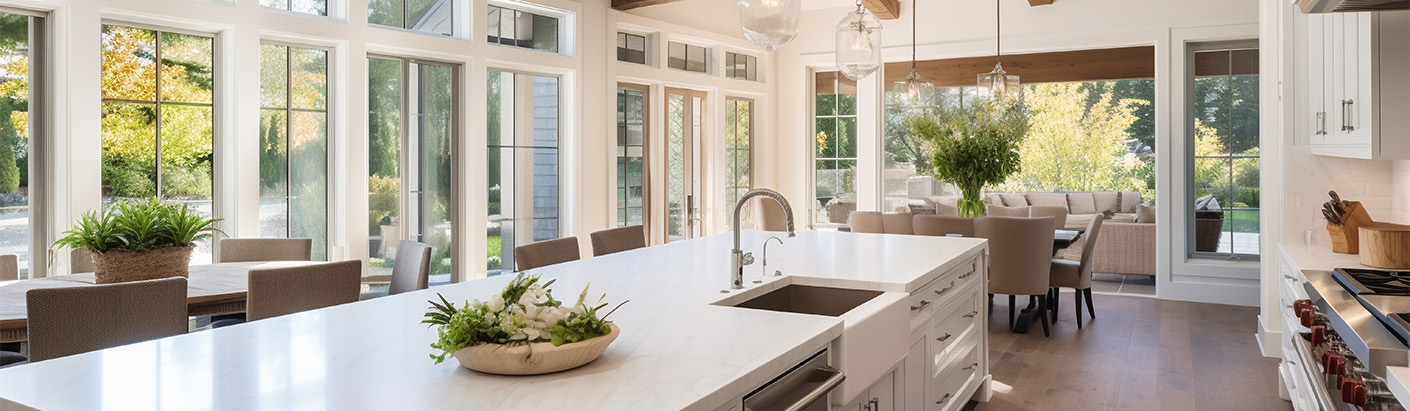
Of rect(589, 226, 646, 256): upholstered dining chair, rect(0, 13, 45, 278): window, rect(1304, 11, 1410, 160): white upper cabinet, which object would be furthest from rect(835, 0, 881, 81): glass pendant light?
rect(0, 13, 45, 278): window

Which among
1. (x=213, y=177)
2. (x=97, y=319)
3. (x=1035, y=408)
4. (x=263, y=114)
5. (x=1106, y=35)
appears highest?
(x=1106, y=35)

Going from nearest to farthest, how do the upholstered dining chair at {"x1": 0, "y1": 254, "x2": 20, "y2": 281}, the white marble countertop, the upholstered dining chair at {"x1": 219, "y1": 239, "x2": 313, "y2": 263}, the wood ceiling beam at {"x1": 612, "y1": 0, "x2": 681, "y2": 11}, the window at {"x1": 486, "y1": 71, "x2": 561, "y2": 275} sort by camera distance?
the white marble countertop
the upholstered dining chair at {"x1": 0, "y1": 254, "x2": 20, "y2": 281}
the upholstered dining chair at {"x1": 219, "y1": 239, "x2": 313, "y2": 263}
the window at {"x1": 486, "y1": 71, "x2": 561, "y2": 275}
the wood ceiling beam at {"x1": 612, "y1": 0, "x2": 681, "y2": 11}

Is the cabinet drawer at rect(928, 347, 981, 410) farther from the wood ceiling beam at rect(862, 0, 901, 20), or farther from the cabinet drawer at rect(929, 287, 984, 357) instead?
the wood ceiling beam at rect(862, 0, 901, 20)

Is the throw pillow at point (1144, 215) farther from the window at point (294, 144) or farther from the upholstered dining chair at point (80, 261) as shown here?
the upholstered dining chair at point (80, 261)

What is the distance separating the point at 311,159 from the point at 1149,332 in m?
5.58

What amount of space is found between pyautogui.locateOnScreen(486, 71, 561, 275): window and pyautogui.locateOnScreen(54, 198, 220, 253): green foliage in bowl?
318 centimetres

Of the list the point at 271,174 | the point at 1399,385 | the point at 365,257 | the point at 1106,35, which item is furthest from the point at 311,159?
the point at 1106,35

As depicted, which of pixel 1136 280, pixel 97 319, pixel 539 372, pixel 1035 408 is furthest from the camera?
pixel 1136 280

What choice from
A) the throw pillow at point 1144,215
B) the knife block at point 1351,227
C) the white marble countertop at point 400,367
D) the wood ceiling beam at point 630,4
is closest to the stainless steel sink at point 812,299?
the white marble countertop at point 400,367

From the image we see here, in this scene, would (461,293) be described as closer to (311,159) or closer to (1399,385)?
(1399,385)

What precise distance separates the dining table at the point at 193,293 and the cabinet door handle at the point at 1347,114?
401cm

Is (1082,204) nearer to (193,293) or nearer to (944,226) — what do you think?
(944,226)

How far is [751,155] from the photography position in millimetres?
9406

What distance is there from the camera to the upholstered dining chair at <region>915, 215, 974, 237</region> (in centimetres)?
592
